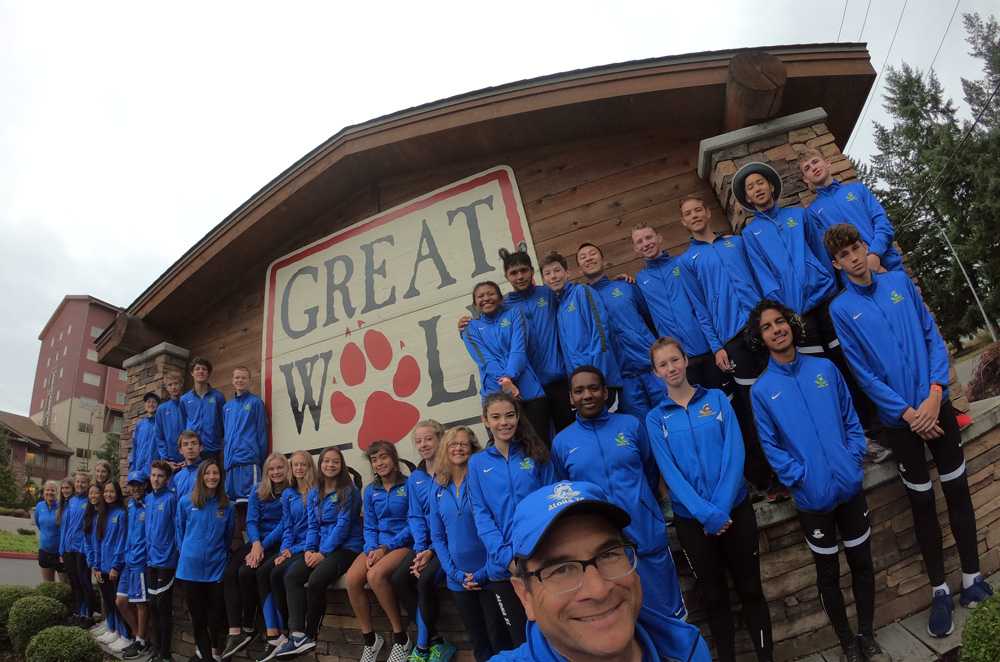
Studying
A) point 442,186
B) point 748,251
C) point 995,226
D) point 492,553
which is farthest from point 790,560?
point 995,226

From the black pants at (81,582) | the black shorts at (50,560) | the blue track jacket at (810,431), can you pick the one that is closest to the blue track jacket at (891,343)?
the blue track jacket at (810,431)

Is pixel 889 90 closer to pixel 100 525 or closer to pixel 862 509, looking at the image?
pixel 862 509

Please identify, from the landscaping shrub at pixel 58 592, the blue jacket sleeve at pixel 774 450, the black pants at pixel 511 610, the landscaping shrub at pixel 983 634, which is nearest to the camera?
the landscaping shrub at pixel 983 634

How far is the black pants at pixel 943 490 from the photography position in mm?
2799

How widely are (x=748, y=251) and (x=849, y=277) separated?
69 cm

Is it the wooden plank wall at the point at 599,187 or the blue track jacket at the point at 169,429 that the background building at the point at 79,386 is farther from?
the wooden plank wall at the point at 599,187

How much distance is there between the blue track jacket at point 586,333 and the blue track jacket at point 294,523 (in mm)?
2929

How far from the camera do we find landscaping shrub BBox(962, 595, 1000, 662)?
1.70 metres

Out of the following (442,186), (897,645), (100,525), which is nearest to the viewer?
(897,645)

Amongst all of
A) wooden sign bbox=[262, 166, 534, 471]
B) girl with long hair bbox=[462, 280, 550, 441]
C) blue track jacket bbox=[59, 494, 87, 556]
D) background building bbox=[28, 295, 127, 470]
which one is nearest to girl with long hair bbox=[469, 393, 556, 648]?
girl with long hair bbox=[462, 280, 550, 441]

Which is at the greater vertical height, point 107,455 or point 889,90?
point 889,90

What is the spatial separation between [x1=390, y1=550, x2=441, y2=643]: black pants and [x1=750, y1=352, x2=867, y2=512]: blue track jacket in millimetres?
2481

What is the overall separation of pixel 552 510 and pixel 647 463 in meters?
2.02

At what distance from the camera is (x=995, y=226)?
2025 centimetres
